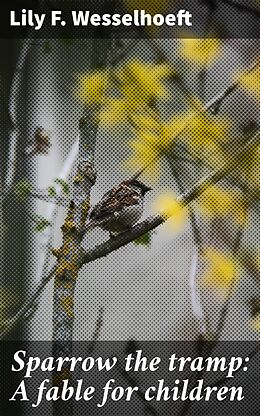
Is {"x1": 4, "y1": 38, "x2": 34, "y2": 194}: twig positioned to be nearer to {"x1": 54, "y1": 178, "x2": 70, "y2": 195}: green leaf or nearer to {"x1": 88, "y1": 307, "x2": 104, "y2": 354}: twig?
{"x1": 54, "y1": 178, "x2": 70, "y2": 195}: green leaf

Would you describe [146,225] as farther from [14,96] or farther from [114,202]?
[14,96]

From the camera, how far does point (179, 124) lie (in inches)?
64.1

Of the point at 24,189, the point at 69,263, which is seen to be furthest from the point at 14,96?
the point at 69,263

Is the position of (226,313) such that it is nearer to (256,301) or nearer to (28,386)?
(256,301)

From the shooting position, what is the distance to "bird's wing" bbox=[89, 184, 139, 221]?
1.62 meters

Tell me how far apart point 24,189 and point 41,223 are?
7 cm

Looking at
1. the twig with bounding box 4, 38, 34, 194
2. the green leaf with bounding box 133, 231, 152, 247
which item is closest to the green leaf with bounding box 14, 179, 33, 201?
the twig with bounding box 4, 38, 34, 194

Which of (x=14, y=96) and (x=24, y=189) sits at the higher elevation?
(x=14, y=96)

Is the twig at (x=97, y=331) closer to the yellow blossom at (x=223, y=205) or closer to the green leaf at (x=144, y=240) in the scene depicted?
the green leaf at (x=144, y=240)

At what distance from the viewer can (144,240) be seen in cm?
161

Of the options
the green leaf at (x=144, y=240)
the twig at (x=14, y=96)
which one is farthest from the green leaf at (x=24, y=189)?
the green leaf at (x=144, y=240)

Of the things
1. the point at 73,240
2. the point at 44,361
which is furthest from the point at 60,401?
the point at 73,240

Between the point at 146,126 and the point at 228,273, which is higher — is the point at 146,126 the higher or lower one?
the higher one

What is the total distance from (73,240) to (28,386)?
0.30 m
